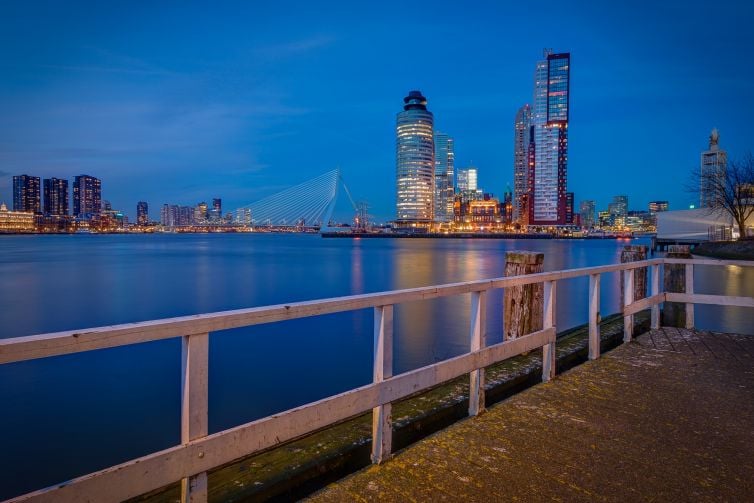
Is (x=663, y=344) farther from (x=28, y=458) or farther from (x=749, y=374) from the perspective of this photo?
(x=28, y=458)

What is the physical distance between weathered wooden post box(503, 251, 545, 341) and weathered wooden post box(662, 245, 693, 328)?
11.8 ft

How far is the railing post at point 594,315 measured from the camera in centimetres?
642

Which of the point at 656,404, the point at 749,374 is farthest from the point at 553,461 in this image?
the point at 749,374

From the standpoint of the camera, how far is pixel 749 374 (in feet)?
20.1

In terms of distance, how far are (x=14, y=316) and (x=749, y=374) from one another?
23183mm

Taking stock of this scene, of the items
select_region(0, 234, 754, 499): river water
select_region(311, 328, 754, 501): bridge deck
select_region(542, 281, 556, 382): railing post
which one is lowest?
select_region(0, 234, 754, 499): river water

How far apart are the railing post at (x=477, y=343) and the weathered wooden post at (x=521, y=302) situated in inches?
98.4

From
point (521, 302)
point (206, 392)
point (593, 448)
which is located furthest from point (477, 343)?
point (521, 302)

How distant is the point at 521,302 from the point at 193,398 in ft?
17.7

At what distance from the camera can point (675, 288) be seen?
30.3 feet

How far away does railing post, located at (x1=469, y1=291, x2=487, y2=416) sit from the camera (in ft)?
14.9

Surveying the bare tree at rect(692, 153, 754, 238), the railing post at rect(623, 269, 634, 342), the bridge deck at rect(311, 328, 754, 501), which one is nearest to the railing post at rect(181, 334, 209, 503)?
the bridge deck at rect(311, 328, 754, 501)

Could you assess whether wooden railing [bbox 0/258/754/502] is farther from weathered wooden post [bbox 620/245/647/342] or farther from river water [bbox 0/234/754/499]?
river water [bbox 0/234/754/499]

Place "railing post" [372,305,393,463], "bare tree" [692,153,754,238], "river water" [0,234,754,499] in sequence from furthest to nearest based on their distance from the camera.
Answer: "bare tree" [692,153,754,238], "river water" [0,234,754,499], "railing post" [372,305,393,463]
